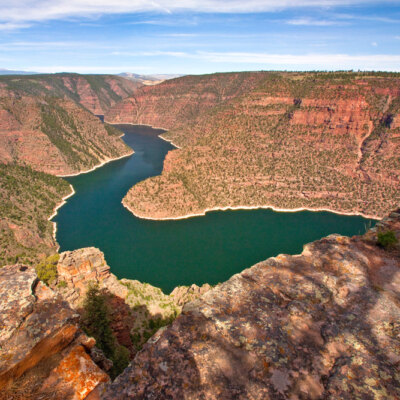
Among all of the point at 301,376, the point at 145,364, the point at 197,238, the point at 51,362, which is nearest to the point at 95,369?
the point at 51,362

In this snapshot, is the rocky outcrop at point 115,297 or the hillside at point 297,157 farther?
the hillside at point 297,157

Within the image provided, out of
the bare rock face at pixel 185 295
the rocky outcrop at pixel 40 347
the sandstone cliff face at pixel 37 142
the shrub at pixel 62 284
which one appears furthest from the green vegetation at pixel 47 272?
the sandstone cliff face at pixel 37 142

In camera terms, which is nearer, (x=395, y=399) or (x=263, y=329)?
(x=395, y=399)

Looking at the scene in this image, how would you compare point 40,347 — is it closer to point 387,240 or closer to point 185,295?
point 387,240

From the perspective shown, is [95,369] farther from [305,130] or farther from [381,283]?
[305,130]

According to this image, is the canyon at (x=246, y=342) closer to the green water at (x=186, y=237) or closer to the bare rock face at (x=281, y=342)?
the bare rock face at (x=281, y=342)
